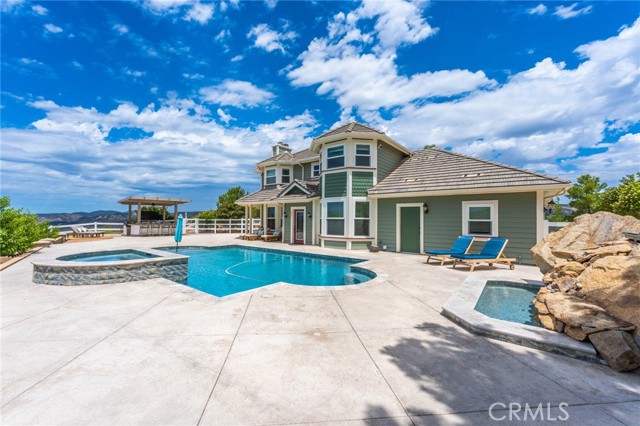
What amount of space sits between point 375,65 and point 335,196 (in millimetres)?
6818

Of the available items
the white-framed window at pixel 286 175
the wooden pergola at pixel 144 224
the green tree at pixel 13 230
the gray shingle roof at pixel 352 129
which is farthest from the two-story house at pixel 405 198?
the green tree at pixel 13 230

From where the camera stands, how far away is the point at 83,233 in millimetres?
18125

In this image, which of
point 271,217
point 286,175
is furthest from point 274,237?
point 286,175

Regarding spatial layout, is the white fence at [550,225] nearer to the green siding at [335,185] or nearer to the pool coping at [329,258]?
the pool coping at [329,258]

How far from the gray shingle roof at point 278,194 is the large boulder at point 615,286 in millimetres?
11722

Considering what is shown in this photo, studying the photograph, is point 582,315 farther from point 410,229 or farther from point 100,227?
point 100,227

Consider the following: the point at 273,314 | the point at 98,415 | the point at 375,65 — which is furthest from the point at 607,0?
the point at 98,415

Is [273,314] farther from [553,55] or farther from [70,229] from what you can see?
[70,229]

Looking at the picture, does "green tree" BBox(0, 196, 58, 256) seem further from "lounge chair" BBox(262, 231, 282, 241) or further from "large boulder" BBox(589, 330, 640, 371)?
"large boulder" BBox(589, 330, 640, 371)

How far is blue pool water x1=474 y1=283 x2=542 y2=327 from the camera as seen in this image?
463 cm

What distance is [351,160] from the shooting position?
12969 millimetres

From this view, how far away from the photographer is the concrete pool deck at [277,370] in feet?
6.84

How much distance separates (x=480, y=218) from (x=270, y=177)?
49.5 feet

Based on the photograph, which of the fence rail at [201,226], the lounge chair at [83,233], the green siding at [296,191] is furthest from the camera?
the fence rail at [201,226]
